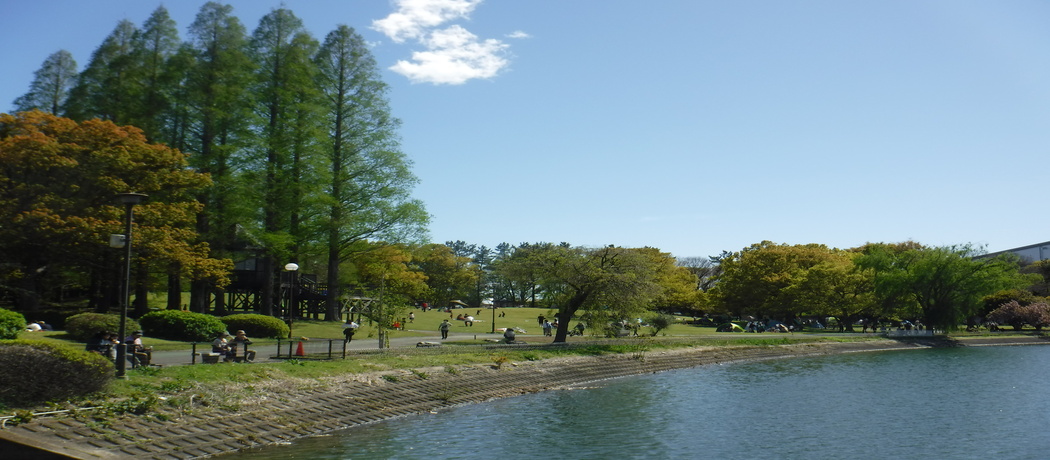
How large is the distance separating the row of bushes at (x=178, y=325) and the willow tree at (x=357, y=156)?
11.3 metres

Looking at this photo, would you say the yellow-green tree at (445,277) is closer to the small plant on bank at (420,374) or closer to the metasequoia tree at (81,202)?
the metasequoia tree at (81,202)

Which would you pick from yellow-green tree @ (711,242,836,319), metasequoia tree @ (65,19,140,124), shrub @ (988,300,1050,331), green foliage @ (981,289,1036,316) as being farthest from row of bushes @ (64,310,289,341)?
green foliage @ (981,289,1036,316)

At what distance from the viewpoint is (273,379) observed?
875 inches

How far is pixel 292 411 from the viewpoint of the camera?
21.0 m

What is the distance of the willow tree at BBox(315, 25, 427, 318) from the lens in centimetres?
4828

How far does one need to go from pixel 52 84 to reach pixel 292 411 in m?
42.1

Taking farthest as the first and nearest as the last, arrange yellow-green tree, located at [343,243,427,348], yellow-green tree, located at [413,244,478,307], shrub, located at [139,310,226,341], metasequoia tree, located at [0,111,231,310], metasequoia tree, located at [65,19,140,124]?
yellow-green tree, located at [413,244,478,307], metasequoia tree, located at [65,19,140,124], yellow-green tree, located at [343,243,427,348], shrub, located at [139,310,226,341], metasequoia tree, located at [0,111,231,310]

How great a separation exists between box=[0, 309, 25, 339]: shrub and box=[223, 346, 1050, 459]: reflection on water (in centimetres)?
1490

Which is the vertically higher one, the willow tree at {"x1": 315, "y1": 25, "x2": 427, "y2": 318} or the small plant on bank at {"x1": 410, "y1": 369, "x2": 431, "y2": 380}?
the willow tree at {"x1": 315, "y1": 25, "x2": 427, "y2": 318}

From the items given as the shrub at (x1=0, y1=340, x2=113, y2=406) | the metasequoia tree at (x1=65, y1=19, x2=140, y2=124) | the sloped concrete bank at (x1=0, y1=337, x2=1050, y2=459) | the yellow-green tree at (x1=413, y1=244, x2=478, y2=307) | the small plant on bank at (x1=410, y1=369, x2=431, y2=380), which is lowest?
the sloped concrete bank at (x1=0, y1=337, x2=1050, y2=459)

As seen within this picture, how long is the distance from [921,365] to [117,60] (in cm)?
5312

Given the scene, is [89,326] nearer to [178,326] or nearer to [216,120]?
[178,326]

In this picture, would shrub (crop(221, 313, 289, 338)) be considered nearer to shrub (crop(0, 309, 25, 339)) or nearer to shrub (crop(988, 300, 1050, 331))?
shrub (crop(0, 309, 25, 339))

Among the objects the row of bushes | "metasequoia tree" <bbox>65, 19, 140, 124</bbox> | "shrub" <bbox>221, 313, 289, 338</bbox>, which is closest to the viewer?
the row of bushes
